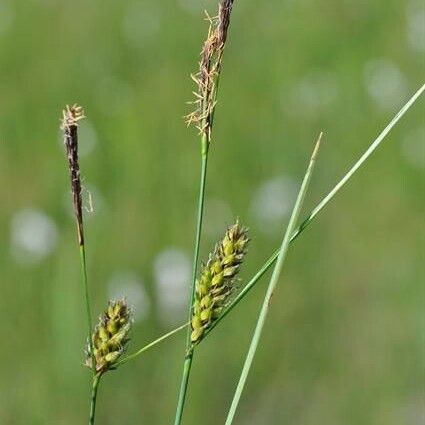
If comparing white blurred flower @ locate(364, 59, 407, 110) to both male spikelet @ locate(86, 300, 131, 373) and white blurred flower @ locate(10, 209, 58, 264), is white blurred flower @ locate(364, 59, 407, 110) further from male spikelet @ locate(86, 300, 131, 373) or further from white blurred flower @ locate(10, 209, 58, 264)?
male spikelet @ locate(86, 300, 131, 373)

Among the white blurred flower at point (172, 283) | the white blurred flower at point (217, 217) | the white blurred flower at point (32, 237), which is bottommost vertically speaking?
the white blurred flower at point (172, 283)

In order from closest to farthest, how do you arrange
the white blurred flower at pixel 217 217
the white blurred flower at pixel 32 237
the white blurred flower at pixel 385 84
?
the white blurred flower at pixel 32 237
the white blurred flower at pixel 217 217
the white blurred flower at pixel 385 84

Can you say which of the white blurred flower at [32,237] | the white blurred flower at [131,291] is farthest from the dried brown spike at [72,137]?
the white blurred flower at [32,237]

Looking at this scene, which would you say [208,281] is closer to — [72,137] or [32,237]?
[72,137]

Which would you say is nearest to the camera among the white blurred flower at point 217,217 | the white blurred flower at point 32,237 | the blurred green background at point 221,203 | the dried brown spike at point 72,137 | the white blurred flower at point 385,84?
the dried brown spike at point 72,137

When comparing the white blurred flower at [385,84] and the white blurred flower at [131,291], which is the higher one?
the white blurred flower at [385,84]

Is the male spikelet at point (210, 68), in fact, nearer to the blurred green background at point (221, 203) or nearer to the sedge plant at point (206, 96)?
the sedge plant at point (206, 96)

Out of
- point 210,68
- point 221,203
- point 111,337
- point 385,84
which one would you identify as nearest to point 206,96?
point 210,68
